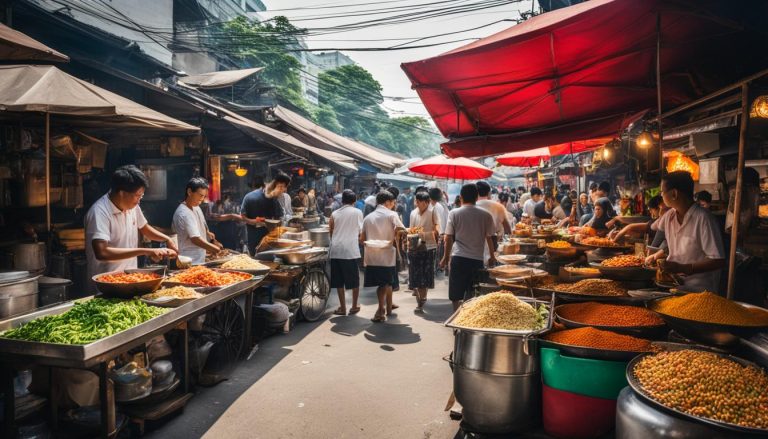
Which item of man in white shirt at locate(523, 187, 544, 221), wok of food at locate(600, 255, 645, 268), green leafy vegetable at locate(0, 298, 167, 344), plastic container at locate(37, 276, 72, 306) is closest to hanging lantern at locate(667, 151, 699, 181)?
wok of food at locate(600, 255, 645, 268)

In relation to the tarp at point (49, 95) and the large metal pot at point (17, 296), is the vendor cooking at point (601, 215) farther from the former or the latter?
the large metal pot at point (17, 296)

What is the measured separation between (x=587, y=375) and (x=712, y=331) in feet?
2.48

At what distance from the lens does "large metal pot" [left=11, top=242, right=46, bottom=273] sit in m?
5.71

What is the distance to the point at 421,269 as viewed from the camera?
28.5 ft

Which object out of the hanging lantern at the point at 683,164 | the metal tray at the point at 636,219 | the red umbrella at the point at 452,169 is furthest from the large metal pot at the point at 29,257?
the hanging lantern at the point at 683,164

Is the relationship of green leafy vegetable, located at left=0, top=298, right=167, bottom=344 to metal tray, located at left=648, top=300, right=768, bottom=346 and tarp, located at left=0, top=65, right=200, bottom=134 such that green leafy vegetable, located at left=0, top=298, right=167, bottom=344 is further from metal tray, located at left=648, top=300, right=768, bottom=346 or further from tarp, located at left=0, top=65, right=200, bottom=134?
metal tray, located at left=648, top=300, right=768, bottom=346

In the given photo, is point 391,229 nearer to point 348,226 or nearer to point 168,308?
point 348,226

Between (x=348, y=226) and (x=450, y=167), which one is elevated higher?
(x=450, y=167)

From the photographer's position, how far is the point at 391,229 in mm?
7801

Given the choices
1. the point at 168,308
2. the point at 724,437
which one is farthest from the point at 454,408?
the point at 168,308

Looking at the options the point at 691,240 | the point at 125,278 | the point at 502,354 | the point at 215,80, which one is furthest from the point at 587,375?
the point at 215,80

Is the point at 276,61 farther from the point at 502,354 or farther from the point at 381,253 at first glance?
the point at 502,354

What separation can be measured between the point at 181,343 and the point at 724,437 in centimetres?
434

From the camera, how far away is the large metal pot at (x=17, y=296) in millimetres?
4070
